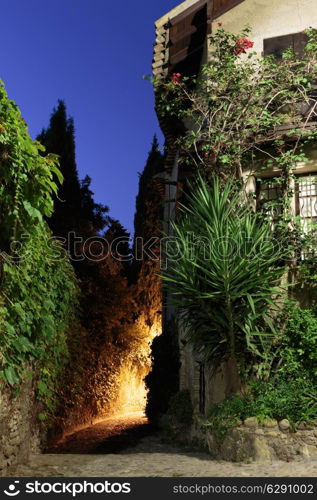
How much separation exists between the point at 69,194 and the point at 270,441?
15.0 metres

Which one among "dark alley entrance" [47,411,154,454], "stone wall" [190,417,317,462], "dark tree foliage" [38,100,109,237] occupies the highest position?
"dark tree foliage" [38,100,109,237]

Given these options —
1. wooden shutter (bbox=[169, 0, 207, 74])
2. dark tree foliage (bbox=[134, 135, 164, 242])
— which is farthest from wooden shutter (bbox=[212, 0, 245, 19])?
dark tree foliage (bbox=[134, 135, 164, 242])

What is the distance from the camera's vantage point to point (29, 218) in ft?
21.4

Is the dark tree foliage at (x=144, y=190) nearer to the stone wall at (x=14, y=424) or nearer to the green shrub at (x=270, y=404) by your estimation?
the green shrub at (x=270, y=404)

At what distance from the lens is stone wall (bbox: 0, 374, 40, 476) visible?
7.72 metres

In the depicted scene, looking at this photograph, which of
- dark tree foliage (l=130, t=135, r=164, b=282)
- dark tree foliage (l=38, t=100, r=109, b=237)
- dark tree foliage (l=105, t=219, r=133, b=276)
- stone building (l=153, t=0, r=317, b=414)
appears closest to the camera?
stone building (l=153, t=0, r=317, b=414)

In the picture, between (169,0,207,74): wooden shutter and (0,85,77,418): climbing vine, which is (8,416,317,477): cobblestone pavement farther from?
(169,0,207,74): wooden shutter

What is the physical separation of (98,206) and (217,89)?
34.6 ft

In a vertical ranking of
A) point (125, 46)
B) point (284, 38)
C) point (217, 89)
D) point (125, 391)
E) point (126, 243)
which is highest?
point (125, 46)

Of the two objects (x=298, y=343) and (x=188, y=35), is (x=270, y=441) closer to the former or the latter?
(x=298, y=343)

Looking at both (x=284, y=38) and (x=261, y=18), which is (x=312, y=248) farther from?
(x=261, y=18)

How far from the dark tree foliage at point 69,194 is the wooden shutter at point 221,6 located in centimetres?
814

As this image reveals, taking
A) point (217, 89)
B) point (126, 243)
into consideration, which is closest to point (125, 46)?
point (126, 243)

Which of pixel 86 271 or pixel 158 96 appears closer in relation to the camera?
pixel 158 96
